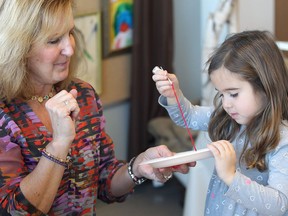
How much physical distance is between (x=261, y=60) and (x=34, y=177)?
2.22ft

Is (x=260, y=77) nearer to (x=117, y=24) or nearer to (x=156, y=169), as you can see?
(x=156, y=169)

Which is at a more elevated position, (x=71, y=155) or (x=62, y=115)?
(x=62, y=115)

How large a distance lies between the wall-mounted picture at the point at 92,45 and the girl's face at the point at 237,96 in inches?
68.1

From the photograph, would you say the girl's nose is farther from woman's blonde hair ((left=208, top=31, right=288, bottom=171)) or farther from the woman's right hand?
the woman's right hand

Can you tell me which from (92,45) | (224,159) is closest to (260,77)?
(224,159)

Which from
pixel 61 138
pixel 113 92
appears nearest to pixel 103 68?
pixel 113 92

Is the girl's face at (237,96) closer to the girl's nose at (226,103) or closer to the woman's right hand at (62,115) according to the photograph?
the girl's nose at (226,103)

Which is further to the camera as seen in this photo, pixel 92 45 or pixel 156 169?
pixel 92 45

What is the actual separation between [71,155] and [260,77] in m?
0.59

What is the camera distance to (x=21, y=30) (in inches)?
61.3

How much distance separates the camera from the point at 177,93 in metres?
1.71

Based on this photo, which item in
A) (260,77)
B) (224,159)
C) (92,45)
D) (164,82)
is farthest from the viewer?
(92,45)

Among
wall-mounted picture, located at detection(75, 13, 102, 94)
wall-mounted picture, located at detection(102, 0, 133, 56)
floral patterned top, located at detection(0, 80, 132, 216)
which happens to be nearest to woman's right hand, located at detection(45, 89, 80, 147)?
floral patterned top, located at detection(0, 80, 132, 216)

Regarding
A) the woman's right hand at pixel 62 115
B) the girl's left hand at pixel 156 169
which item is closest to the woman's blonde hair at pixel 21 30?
the woman's right hand at pixel 62 115
